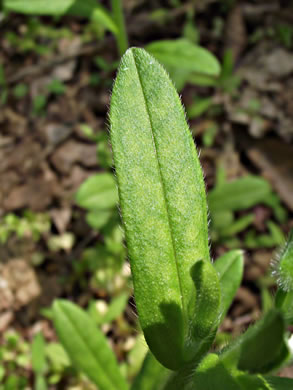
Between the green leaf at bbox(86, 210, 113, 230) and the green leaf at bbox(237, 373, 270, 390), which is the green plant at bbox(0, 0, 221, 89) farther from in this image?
the green leaf at bbox(237, 373, 270, 390)

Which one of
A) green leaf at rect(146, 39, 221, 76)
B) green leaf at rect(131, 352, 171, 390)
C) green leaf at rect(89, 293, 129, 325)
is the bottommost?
green leaf at rect(89, 293, 129, 325)

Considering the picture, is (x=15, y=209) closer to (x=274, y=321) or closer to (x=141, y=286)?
(x=141, y=286)

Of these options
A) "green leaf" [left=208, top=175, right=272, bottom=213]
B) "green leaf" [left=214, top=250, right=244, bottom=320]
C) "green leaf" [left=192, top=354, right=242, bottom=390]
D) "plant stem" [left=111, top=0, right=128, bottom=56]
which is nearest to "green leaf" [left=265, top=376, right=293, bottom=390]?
"green leaf" [left=192, top=354, right=242, bottom=390]

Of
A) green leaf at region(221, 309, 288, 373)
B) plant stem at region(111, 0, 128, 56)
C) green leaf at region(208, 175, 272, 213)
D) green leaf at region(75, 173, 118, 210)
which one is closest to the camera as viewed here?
green leaf at region(221, 309, 288, 373)

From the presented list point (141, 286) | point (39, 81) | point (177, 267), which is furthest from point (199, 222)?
point (39, 81)

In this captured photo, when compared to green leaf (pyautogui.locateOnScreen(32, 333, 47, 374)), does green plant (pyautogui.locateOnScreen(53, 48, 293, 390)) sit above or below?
above

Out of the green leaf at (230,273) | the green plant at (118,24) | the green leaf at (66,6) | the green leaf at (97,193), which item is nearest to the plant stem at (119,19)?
the green plant at (118,24)

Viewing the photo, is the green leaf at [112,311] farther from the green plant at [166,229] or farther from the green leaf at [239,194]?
the green plant at [166,229]
